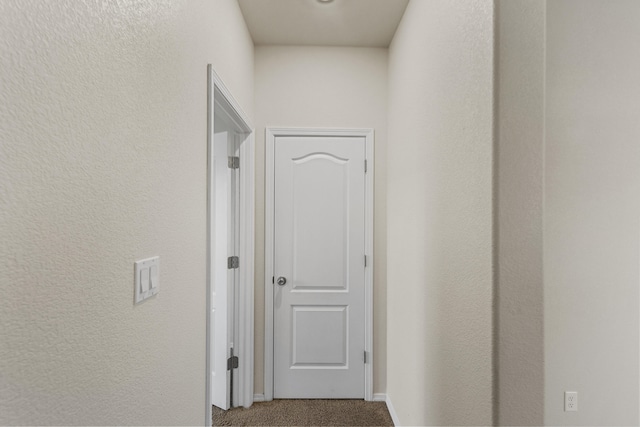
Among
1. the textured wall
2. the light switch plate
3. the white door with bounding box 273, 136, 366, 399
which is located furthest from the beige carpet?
the light switch plate

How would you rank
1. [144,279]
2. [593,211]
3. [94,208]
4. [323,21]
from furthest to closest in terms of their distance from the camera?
[323,21] → [593,211] → [144,279] → [94,208]

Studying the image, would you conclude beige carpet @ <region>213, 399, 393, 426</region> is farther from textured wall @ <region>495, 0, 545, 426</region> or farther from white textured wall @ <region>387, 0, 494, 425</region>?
A: textured wall @ <region>495, 0, 545, 426</region>

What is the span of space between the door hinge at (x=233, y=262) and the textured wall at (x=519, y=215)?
1.72m

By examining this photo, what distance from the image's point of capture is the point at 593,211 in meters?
1.56

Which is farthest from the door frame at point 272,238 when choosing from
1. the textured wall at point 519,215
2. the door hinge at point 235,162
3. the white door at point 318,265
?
the textured wall at point 519,215

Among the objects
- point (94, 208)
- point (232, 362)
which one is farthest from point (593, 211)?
point (232, 362)

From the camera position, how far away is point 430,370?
1.55 meters

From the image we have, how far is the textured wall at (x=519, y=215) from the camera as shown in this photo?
0.98m

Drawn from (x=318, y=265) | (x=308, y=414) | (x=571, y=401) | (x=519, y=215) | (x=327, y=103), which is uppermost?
(x=327, y=103)

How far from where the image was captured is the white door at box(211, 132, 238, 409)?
227cm

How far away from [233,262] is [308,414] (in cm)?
116

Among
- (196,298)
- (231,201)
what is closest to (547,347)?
(196,298)

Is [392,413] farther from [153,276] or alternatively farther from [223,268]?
[153,276]

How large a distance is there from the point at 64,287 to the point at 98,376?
241 millimetres
